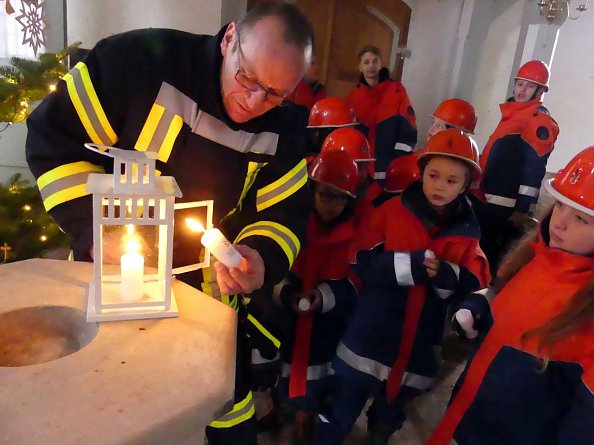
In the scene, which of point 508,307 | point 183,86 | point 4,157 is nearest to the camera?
point 183,86

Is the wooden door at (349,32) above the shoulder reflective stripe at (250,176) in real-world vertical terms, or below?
above

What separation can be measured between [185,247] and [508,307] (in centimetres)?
113

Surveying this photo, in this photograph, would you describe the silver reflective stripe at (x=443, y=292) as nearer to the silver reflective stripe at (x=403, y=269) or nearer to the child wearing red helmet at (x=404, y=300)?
the child wearing red helmet at (x=404, y=300)

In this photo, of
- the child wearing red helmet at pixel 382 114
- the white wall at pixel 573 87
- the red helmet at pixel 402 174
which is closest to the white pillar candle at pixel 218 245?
the red helmet at pixel 402 174

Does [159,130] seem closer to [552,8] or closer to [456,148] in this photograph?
[456,148]

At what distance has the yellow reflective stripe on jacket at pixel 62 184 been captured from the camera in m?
1.33

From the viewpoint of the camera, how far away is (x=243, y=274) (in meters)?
1.22

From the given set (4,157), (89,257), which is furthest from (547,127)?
(4,157)

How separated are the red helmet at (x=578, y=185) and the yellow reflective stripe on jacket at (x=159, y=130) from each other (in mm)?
→ 1205

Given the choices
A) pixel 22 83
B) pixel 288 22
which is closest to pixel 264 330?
pixel 288 22

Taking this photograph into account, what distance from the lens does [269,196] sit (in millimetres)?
1530

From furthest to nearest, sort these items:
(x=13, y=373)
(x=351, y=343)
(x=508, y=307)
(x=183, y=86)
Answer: (x=351, y=343), (x=508, y=307), (x=183, y=86), (x=13, y=373)

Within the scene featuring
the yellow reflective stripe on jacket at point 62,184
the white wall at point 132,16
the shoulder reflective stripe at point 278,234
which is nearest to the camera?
the yellow reflective stripe on jacket at point 62,184

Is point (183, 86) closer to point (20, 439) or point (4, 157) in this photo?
point (20, 439)
